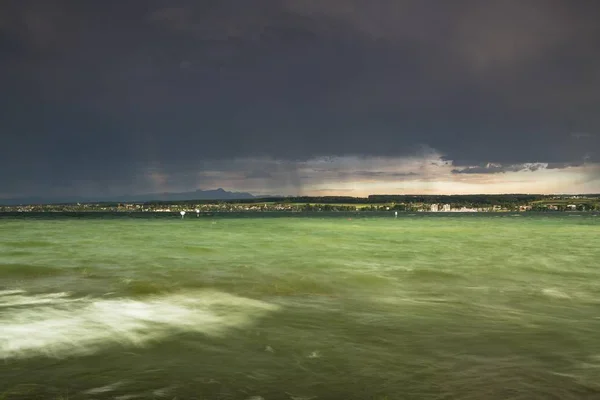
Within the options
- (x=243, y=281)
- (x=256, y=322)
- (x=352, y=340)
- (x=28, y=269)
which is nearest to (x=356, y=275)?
(x=243, y=281)

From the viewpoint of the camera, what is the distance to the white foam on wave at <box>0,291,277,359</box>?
12.9 m

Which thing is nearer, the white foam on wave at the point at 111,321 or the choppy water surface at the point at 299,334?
the choppy water surface at the point at 299,334

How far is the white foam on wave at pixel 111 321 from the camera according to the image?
12852 mm

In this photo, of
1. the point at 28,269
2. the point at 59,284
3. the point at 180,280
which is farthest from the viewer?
the point at 28,269

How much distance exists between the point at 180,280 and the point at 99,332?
10.7 m

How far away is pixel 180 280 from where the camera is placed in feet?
81.4

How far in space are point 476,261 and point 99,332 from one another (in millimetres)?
25794

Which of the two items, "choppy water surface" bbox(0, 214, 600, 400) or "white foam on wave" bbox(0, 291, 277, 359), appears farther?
"white foam on wave" bbox(0, 291, 277, 359)

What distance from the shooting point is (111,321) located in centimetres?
1555

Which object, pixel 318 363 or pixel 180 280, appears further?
pixel 180 280

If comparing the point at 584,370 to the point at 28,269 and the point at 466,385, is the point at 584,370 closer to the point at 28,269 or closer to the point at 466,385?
the point at 466,385

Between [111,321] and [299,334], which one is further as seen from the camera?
[111,321]

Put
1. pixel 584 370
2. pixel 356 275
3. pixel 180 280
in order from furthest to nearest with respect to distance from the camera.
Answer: pixel 356 275, pixel 180 280, pixel 584 370

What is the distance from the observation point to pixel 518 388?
911 centimetres
